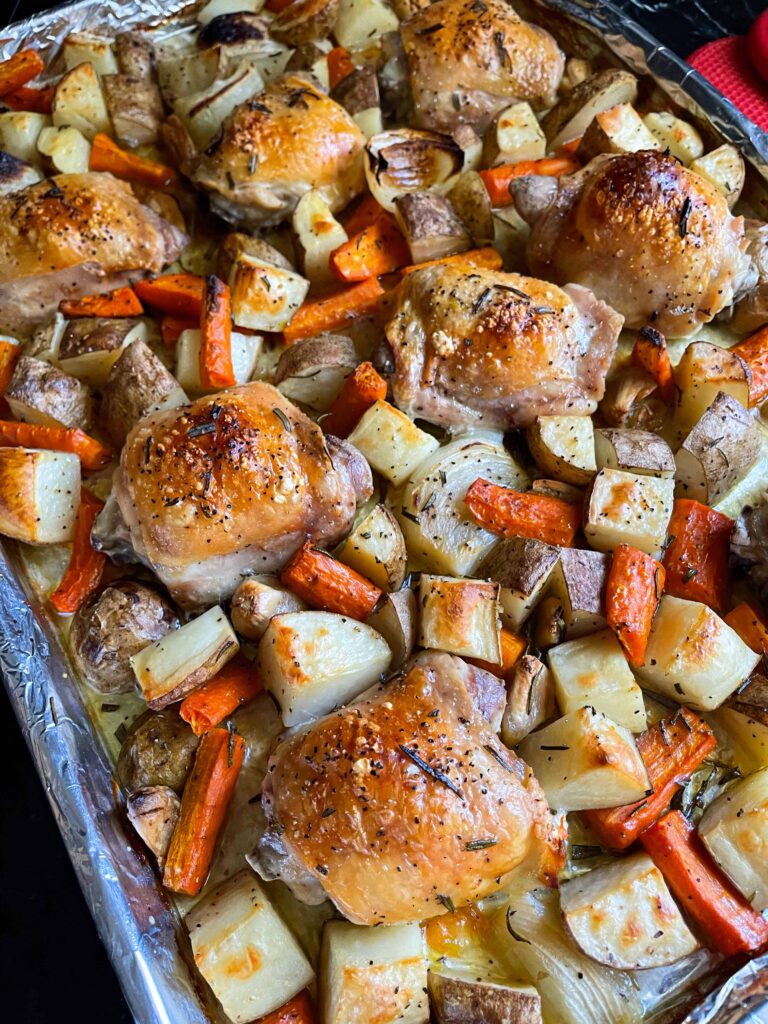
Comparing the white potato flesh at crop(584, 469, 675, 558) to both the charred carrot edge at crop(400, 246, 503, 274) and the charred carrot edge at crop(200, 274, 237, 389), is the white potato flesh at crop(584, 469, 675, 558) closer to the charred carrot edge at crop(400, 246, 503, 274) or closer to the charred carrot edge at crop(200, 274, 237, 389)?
the charred carrot edge at crop(400, 246, 503, 274)

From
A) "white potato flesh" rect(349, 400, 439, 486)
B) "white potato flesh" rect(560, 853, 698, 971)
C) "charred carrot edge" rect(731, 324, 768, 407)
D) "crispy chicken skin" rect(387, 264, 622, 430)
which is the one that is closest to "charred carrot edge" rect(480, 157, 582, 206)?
"crispy chicken skin" rect(387, 264, 622, 430)

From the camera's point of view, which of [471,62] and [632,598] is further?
[471,62]

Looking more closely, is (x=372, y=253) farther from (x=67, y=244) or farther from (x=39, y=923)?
(x=39, y=923)

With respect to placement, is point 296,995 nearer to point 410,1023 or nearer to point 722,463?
point 410,1023

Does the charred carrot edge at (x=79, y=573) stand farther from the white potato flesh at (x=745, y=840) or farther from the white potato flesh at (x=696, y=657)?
the white potato flesh at (x=745, y=840)

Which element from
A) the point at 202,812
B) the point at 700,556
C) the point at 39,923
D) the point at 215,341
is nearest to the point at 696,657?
the point at 700,556

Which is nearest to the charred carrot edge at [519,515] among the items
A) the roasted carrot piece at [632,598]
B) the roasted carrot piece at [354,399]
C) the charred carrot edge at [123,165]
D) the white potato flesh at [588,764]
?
the roasted carrot piece at [632,598]
